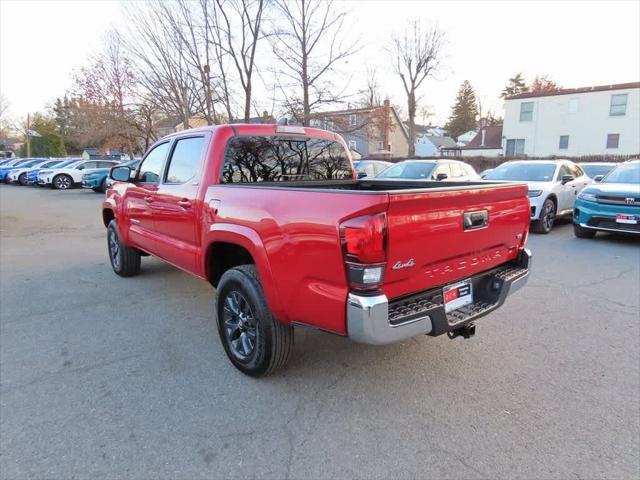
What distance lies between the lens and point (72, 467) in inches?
91.7

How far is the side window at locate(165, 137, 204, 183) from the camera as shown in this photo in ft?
13.1

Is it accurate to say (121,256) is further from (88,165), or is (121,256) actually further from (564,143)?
(564,143)

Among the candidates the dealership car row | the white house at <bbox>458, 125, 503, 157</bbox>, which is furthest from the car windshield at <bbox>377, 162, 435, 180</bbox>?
the white house at <bbox>458, 125, 503, 157</bbox>

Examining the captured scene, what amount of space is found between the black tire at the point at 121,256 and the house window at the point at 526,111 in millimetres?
36994

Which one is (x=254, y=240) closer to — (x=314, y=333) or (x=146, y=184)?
(x=314, y=333)

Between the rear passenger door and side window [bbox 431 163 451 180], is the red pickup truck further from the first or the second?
side window [bbox 431 163 451 180]

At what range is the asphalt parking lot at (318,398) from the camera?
2.37 m

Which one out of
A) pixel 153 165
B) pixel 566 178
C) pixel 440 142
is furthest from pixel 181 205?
pixel 440 142

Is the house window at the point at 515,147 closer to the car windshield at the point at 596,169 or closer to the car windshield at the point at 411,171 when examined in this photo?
the car windshield at the point at 596,169

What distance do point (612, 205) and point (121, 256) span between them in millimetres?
8739

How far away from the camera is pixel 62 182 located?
2408cm

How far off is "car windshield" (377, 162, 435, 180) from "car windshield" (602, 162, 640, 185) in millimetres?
3960

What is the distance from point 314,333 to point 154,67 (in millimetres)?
17713

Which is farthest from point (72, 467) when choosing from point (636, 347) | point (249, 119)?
point (249, 119)
